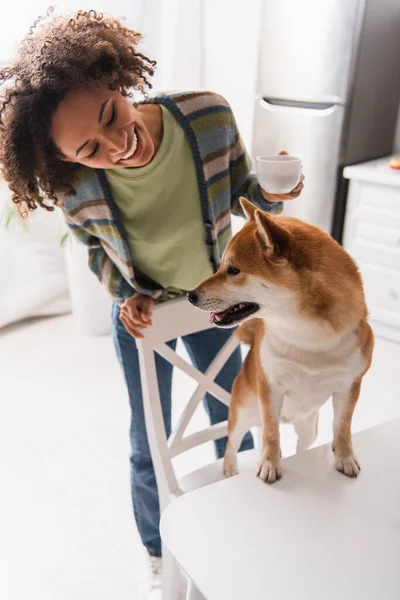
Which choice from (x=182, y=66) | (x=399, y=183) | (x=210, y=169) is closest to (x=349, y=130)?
(x=399, y=183)

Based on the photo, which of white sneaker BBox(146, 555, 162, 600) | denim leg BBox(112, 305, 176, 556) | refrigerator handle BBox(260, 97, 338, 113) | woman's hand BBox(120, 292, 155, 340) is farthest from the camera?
refrigerator handle BBox(260, 97, 338, 113)

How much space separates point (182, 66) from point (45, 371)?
1.46 metres

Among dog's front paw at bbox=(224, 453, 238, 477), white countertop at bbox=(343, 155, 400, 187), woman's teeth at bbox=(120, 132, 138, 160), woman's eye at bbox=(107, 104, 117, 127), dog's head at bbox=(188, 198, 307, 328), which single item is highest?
woman's eye at bbox=(107, 104, 117, 127)

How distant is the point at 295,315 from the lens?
698mm

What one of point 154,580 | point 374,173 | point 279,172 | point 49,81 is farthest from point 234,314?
point 374,173

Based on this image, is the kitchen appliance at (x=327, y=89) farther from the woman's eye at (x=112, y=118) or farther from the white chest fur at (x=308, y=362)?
the white chest fur at (x=308, y=362)

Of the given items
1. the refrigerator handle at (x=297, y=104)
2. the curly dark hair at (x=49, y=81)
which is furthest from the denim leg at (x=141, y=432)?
the refrigerator handle at (x=297, y=104)

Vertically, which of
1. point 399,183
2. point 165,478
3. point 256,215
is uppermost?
point 256,215

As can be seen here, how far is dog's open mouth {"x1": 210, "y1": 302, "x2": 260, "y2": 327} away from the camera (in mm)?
741

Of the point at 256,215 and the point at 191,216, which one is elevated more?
the point at 256,215

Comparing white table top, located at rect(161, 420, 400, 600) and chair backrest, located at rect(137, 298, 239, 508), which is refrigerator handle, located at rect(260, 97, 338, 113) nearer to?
chair backrest, located at rect(137, 298, 239, 508)

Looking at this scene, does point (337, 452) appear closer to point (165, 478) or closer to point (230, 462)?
point (230, 462)

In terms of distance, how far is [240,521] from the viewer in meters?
0.72

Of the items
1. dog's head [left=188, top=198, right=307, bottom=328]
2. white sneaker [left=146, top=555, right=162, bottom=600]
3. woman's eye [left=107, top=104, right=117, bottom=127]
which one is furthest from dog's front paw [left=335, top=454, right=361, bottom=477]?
white sneaker [left=146, top=555, right=162, bottom=600]
